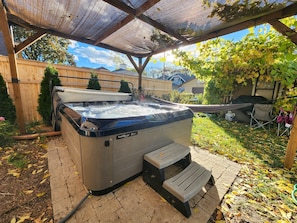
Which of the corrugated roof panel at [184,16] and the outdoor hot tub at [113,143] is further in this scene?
the corrugated roof panel at [184,16]

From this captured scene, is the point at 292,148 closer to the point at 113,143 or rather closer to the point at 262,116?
the point at 262,116

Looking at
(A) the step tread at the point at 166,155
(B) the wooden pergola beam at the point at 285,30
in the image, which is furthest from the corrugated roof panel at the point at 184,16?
(A) the step tread at the point at 166,155

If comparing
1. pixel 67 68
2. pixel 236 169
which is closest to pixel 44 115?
pixel 67 68

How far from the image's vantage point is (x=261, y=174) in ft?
6.84

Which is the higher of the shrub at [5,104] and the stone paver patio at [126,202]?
the shrub at [5,104]

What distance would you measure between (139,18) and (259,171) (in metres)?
3.24

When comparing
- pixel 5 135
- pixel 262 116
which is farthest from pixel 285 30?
pixel 5 135

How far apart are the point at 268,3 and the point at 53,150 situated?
4.15 metres

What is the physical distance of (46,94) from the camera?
11.9 ft

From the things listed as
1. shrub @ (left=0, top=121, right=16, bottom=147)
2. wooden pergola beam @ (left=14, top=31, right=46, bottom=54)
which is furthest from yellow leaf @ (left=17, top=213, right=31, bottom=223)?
wooden pergola beam @ (left=14, top=31, right=46, bottom=54)

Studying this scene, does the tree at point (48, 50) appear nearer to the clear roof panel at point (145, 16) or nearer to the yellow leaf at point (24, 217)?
the clear roof panel at point (145, 16)

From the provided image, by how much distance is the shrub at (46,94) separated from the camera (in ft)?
11.9

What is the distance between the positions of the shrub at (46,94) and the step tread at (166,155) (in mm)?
3432

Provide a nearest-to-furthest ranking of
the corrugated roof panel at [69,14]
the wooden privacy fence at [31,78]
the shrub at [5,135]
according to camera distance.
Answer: the corrugated roof panel at [69,14] → the shrub at [5,135] → the wooden privacy fence at [31,78]
